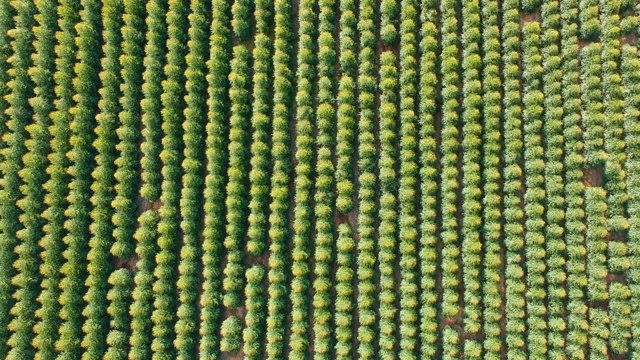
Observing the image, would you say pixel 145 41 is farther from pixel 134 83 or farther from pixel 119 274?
pixel 119 274

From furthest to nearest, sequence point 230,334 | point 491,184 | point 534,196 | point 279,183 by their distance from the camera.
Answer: point 279,183 < point 491,184 < point 230,334 < point 534,196

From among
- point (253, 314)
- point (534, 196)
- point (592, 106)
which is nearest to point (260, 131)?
point (253, 314)

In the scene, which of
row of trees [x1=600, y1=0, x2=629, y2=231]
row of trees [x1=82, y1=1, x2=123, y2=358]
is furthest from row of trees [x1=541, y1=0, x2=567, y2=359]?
row of trees [x1=82, y1=1, x2=123, y2=358]

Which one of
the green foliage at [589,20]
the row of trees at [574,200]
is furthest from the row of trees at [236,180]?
the green foliage at [589,20]

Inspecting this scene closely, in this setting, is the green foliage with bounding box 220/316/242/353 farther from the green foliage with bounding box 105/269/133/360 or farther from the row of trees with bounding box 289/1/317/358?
the green foliage with bounding box 105/269/133/360

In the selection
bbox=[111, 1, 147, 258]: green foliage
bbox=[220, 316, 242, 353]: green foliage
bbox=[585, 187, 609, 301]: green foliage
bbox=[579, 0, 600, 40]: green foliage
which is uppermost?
bbox=[579, 0, 600, 40]: green foliage

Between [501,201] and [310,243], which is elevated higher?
[501,201]

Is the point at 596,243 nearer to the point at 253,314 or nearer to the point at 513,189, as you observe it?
the point at 513,189

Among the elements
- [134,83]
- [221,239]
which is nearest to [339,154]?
[221,239]
